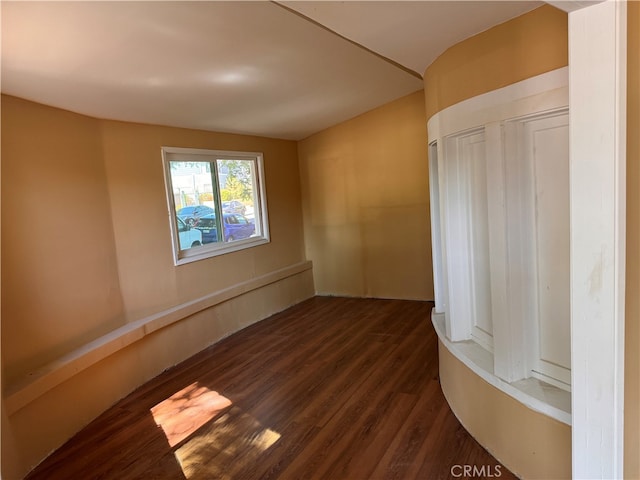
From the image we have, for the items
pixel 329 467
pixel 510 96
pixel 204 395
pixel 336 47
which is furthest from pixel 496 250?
pixel 204 395

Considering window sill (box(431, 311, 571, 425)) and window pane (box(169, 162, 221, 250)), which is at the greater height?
window pane (box(169, 162, 221, 250))

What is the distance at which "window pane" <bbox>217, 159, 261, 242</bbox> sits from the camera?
182 inches

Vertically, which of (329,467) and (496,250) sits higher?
(496,250)

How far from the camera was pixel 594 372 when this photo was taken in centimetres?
134

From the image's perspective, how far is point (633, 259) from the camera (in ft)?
4.20

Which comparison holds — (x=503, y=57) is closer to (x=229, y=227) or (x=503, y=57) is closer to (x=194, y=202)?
(x=194, y=202)

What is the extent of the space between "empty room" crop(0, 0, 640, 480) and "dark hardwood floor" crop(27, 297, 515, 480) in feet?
0.06

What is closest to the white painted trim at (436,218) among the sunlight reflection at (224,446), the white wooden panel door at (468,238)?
the white wooden panel door at (468,238)

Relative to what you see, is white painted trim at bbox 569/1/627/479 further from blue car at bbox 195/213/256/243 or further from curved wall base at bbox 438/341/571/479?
blue car at bbox 195/213/256/243

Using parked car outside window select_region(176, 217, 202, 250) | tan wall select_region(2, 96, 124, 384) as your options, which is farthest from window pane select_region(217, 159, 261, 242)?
tan wall select_region(2, 96, 124, 384)

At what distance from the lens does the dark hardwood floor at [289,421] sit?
226 centimetres

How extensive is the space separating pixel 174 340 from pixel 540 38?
3490 mm

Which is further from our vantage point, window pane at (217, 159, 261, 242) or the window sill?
window pane at (217, 159, 261, 242)

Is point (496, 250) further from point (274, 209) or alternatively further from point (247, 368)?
point (274, 209)
